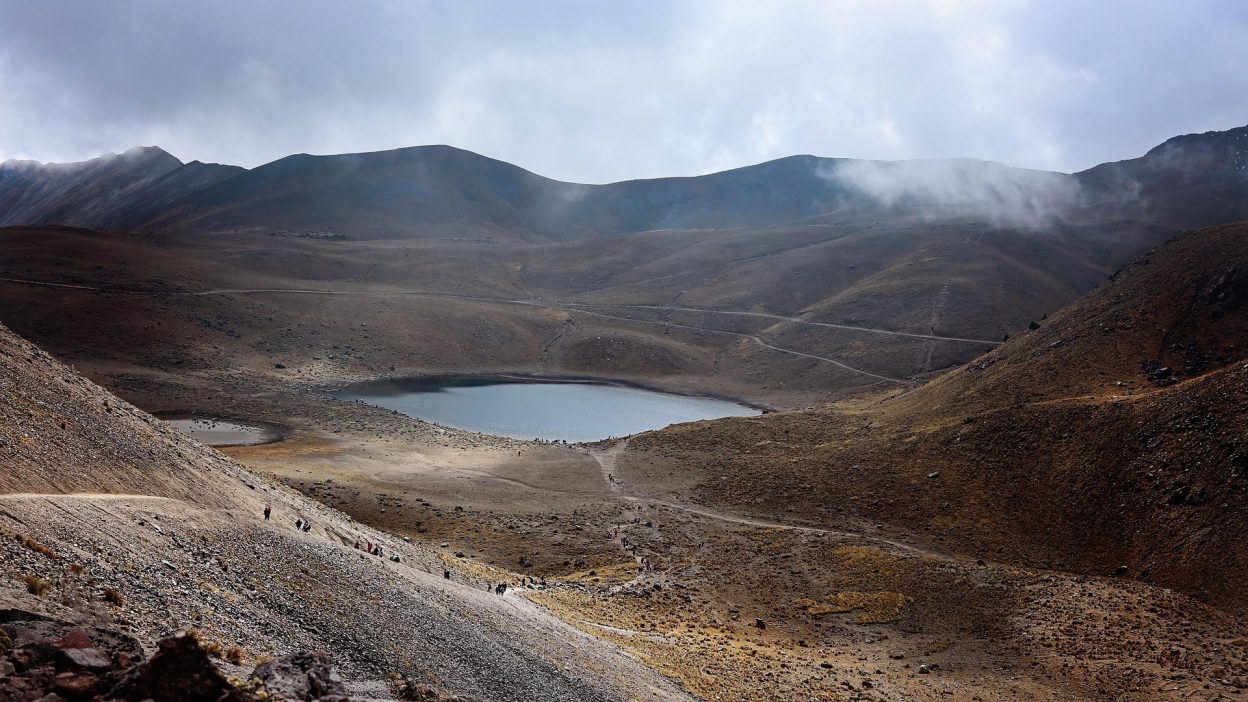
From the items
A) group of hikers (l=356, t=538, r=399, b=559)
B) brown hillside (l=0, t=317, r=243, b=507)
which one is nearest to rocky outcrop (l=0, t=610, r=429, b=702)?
brown hillside (l=0, t=317, r=243, b=507)

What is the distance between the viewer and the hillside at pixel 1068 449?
31812mm

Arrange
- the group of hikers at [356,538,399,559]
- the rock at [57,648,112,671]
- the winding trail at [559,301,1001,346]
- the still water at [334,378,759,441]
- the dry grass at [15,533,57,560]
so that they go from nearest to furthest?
the rock at [57,648,112,671] < the dry grass at [15,533,57,560] < the group of hikers at [356,538,399,559] < the still water at [334,378,759,441] < the winding trail at [559,301,1001,346]

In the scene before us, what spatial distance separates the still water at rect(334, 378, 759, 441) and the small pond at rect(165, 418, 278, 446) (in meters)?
15.3

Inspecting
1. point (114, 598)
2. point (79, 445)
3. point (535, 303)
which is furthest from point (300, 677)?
point (535, 303)

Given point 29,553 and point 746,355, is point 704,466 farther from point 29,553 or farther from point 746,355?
point 746,355

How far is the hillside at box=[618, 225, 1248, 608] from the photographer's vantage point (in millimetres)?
31812

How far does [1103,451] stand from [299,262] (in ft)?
391

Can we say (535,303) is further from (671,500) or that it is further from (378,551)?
(378,551)

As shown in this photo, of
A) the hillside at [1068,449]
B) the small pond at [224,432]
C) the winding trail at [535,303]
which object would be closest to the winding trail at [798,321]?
the winding trail at [535,303]

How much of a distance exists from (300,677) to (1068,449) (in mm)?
38355

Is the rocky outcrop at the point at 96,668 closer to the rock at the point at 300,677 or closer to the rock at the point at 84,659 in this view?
the rock at the point at 84,659

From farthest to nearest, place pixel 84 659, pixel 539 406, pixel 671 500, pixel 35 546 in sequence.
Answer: pixel 539 406 < pixel 671 500 < pixel 35 546 < pixel 84 659

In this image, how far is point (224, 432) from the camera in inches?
2274

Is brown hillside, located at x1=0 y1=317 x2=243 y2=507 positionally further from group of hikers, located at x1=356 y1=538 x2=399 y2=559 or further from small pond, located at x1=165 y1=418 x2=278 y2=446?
small pond, located at x1=165 y1=418 x2=278 y2=446
